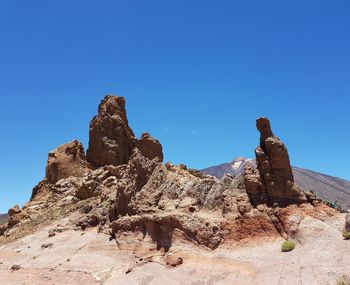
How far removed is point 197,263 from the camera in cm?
1958

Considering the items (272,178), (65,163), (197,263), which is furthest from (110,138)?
(197,263)

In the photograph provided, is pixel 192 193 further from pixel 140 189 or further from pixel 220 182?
pixel 140 189

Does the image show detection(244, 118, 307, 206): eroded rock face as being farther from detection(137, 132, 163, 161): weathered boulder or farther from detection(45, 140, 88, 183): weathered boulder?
detection(45, 140, 88, 183): weathered boulder

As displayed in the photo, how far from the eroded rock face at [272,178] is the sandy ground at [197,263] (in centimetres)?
195

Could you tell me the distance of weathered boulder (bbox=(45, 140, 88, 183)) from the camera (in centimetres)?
4625

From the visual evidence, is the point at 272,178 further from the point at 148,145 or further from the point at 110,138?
the point at 110,138

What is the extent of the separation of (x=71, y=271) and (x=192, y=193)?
793 centimetres

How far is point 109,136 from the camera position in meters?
47.4

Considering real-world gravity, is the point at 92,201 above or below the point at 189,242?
above

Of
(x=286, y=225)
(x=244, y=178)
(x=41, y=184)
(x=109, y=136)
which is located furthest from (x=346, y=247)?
(x=41, y=184)

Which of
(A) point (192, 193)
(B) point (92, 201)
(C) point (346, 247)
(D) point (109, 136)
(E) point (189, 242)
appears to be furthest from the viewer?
(D) point (109, 136)

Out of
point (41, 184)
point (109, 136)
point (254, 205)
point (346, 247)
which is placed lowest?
point (346, 247)

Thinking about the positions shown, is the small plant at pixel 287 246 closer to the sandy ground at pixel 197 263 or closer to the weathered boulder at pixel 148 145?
the sandy ground at pixel 197 263

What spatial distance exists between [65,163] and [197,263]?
3033cm
